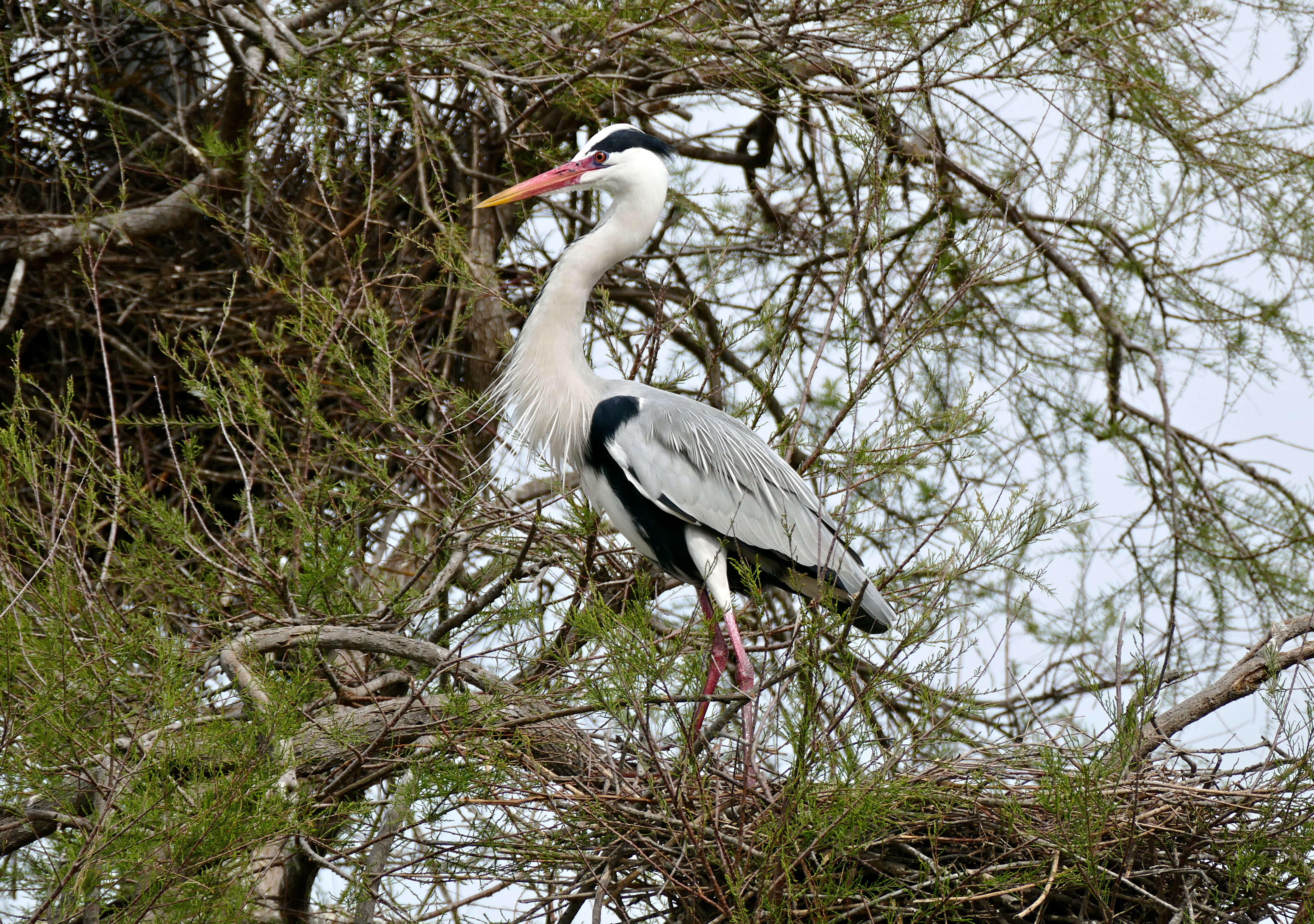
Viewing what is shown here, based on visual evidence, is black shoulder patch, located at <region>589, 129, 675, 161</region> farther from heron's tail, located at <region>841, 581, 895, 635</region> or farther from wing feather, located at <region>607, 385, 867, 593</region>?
heron's tail, located at <region>841, 581, 895, 635</region>

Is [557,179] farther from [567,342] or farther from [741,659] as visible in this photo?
[741,659]

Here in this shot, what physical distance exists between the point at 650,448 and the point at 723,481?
205 millimetres

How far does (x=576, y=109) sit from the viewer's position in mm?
3859

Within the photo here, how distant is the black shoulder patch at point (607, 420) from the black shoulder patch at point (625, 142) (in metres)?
0.70

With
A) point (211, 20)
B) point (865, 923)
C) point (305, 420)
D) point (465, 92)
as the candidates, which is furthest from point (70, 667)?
point (465, 92)

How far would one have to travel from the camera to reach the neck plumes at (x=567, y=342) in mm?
3572

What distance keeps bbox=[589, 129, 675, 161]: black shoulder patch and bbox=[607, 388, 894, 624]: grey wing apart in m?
0.69

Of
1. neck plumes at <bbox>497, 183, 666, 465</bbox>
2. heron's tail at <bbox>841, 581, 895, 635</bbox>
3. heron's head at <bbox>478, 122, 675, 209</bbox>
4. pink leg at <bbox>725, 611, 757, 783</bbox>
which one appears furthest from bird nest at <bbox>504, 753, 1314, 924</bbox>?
heron's head at <bbox>478, 122, 675, 209</bbox>

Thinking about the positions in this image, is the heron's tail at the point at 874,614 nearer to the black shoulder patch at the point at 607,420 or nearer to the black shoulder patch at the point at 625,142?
the black shoulder patch at the point at 607,420

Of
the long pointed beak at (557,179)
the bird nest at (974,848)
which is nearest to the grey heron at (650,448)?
the long pointed beak at (557,179)

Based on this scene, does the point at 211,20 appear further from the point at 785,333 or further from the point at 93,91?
the point at 785,333

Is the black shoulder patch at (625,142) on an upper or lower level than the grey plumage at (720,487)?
upper

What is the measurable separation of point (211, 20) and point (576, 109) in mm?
1039

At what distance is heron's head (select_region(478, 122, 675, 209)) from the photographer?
361 centimetres
